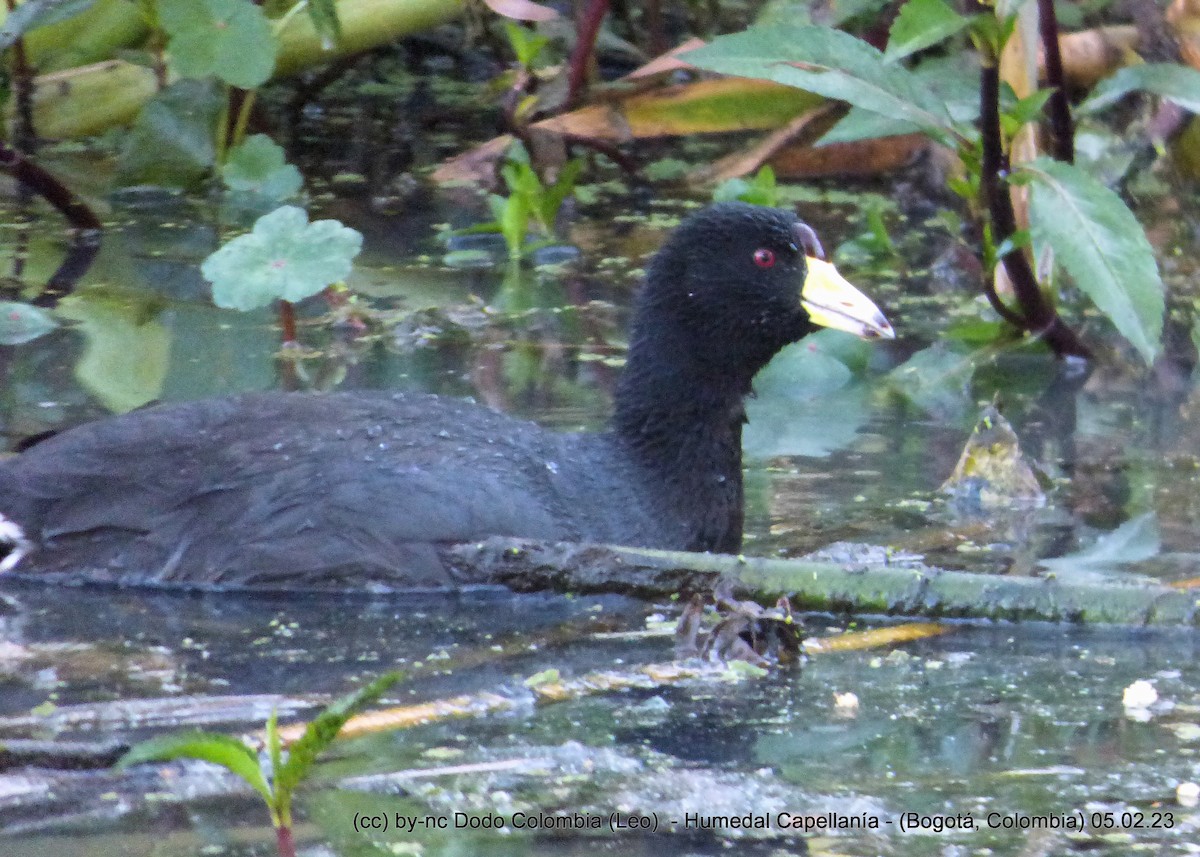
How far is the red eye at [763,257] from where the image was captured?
4.66 m

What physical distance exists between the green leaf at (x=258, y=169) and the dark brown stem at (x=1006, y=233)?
10.1 feet

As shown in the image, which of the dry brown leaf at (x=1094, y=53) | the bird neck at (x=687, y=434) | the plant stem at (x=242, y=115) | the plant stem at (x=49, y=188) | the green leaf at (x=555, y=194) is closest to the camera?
the bird neck at (x=687, y=434)

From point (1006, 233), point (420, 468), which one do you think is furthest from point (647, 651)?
point (1006, 233)

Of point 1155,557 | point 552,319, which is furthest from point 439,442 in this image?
point 552,319

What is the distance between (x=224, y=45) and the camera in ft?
22.9

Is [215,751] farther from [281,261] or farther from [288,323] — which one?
[288,323]

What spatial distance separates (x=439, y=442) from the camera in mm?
4348

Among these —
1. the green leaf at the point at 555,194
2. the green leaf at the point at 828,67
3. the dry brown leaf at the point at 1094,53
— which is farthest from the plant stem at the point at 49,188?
the dry brown leaf at the point at 1094,53

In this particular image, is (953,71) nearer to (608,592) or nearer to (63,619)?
(608,592)

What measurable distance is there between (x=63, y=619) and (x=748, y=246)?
5.73ft

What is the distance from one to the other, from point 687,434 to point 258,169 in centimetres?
356

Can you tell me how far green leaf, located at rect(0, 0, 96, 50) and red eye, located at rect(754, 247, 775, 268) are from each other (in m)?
3.15

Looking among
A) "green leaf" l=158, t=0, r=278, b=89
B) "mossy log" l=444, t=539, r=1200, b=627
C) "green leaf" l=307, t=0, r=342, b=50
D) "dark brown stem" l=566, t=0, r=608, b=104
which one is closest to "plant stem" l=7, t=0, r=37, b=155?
"green leaf" l=158, t=0, r=278, b=89

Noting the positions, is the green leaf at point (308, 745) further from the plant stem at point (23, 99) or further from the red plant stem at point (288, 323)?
the plant stem at point (23, 99)
